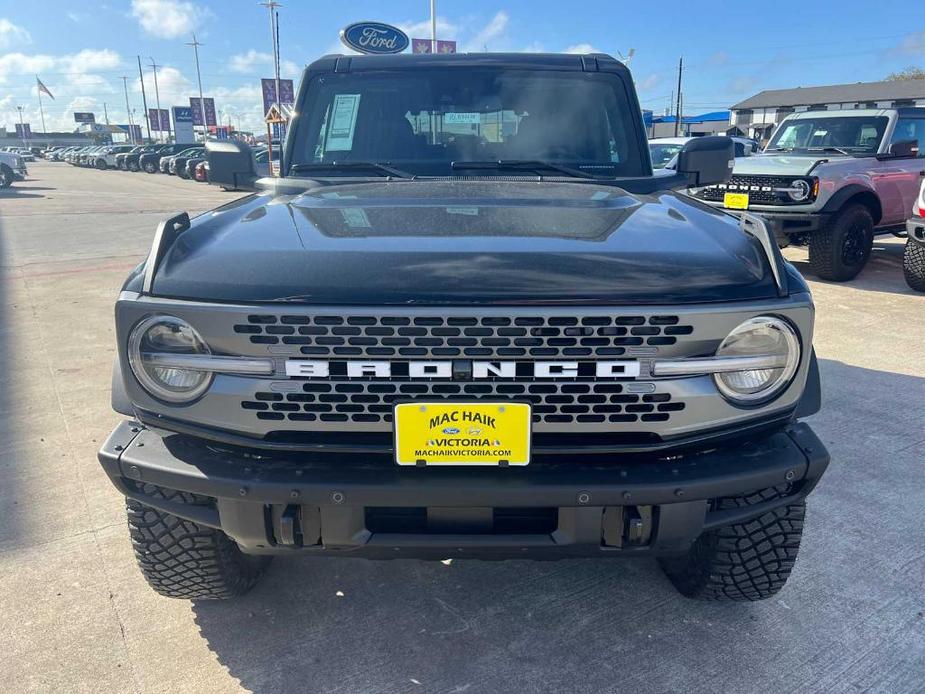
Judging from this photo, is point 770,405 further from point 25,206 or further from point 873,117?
point 25,206

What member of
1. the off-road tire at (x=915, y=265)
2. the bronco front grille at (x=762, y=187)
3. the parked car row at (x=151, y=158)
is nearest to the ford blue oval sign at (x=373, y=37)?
the parked car row at (x=151, y=158)

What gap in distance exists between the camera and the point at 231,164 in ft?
11.7

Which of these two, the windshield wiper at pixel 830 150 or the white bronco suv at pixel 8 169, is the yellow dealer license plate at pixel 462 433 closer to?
the windshield wiper at pixel 830 150

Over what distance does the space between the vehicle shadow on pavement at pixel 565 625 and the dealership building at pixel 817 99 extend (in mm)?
47445

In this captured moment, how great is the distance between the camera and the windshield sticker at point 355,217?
2.21 metres


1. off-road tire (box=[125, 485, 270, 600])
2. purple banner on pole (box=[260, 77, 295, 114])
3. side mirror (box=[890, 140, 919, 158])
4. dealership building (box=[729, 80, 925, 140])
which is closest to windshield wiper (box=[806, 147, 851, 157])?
side mirror (box=[890, 140, 919, 158])

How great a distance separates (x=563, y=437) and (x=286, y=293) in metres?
0.81

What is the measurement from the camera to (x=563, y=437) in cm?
194

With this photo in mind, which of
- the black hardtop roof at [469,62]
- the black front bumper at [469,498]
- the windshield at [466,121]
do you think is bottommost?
the black front bumper at [469,498]

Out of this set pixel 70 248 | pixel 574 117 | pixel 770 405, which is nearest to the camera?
pixel 770 405

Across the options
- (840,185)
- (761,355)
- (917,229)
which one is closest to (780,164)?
(840,185)

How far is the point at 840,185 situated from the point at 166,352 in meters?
8.16

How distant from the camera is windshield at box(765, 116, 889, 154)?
8797mm

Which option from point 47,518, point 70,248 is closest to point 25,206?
point 70,248
